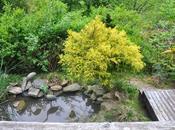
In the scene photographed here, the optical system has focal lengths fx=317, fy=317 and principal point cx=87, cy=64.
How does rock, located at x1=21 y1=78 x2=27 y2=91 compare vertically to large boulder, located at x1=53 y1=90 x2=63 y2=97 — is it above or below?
above

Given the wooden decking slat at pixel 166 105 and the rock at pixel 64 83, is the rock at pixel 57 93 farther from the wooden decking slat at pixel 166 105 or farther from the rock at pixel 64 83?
the wooden decking slat at pixel 166 105

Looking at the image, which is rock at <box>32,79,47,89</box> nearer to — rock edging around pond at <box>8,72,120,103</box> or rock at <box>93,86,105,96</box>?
rock edging around pond at <box>8,72,120,103</box>

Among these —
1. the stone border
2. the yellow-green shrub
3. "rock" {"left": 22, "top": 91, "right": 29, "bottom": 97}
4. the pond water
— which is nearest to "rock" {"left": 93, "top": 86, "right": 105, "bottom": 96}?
the pond water

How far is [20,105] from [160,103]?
2.75 metres

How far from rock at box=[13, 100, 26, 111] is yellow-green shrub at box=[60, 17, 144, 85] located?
129cm

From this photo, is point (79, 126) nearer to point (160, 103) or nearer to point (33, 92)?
point (160, 103)

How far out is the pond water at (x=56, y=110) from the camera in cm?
593

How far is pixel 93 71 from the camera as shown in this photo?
18.9ft

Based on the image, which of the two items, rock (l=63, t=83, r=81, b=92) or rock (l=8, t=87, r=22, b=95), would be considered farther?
rock (l=63, t=83, r=81, b=92)

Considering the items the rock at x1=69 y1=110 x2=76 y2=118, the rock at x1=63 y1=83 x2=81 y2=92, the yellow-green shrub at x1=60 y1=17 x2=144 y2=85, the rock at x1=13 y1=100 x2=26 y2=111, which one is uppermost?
the yellow-green shrub at x1=60 y1=17 x2=144 y2=85

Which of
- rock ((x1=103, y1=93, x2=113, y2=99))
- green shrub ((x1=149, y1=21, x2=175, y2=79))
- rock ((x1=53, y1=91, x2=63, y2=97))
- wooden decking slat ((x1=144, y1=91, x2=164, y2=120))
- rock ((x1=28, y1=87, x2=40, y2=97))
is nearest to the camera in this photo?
wooden decking slat ((x1=144, y1=91, x2=164, y2=120))

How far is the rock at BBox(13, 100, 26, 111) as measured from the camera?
6.28 meters

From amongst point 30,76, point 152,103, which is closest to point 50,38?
point 30,76

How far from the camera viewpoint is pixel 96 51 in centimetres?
562
